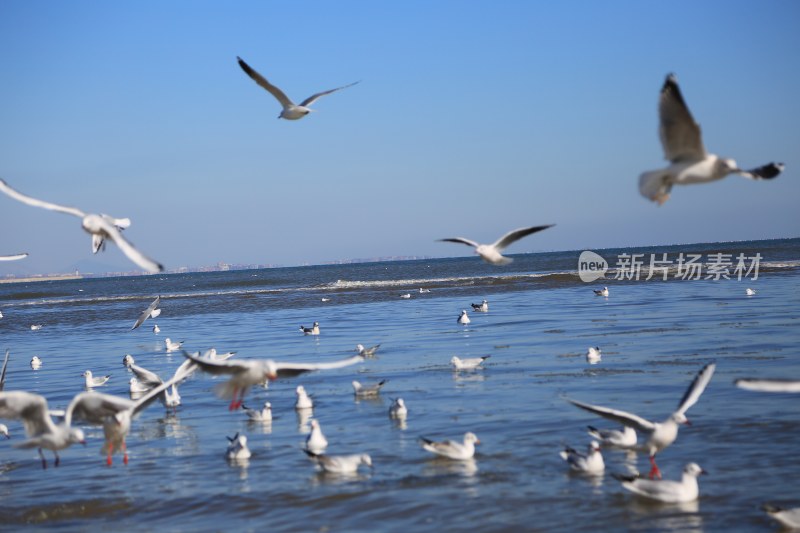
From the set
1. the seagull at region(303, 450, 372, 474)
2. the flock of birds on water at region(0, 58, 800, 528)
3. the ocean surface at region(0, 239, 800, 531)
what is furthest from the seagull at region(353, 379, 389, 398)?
the seagull at region(303, 450, 372, 474)

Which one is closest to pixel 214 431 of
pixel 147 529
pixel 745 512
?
pixel 147 529

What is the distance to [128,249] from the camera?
8078 mm

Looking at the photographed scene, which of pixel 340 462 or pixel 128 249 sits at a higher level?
pixel 128 249

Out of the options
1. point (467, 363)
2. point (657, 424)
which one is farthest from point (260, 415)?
point (657, 424)

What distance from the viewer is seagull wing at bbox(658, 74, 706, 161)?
715 centimetres

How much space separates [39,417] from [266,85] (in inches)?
235

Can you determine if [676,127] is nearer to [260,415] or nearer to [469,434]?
[469,434]

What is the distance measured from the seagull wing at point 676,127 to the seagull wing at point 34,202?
5434 mm

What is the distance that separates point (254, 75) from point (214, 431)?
4958 millimetres

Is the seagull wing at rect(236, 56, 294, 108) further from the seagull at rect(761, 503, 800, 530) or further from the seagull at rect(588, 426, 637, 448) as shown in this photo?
the seagull at rect(761, 503, 800, 530)

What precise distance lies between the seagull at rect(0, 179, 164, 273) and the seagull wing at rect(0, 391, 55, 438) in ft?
5.20

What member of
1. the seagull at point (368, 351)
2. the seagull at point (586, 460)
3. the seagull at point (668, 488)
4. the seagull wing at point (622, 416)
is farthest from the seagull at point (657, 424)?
the seagull at point (368, 351)

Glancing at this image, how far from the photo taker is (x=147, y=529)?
8781mm

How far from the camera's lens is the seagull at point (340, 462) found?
394 inches
